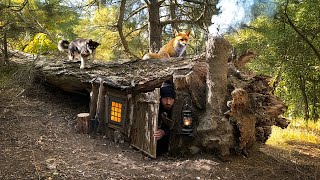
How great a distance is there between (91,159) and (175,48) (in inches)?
153

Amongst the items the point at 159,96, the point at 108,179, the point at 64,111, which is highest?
the point at 159,96

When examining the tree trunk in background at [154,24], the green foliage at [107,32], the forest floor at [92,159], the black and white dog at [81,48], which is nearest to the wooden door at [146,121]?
the forest floor at [92,159]

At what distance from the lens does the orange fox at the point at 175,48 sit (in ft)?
26.4

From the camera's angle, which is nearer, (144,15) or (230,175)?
(230,175)

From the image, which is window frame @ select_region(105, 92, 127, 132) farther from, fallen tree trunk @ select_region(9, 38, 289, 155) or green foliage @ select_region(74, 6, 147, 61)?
green foliage @ select_region(74, 6, 147, 61)

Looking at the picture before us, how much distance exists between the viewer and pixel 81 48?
7965 millimetres

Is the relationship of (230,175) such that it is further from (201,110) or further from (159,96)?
(159,96)

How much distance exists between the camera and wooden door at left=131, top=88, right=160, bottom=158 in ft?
19.3

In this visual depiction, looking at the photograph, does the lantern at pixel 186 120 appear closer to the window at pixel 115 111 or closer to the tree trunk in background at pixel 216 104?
the tree trunk in background at pixel 216 104

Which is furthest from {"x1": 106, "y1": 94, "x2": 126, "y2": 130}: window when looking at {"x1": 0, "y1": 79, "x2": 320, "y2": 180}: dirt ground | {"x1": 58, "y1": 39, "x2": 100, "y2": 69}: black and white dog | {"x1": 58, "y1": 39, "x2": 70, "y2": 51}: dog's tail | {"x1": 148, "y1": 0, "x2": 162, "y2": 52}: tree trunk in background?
{"x1": 148, "y1": 0, "x2": 162, "y2": 52}: tree trunk in background

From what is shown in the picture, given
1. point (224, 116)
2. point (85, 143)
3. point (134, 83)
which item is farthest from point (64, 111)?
point (224, 116)

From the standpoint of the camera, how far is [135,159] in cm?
591

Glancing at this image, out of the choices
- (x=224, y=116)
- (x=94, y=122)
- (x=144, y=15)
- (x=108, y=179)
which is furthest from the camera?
(x=144, y=15)

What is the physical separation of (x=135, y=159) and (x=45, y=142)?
1951 mm
